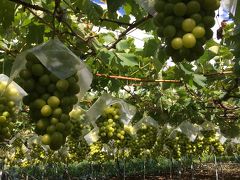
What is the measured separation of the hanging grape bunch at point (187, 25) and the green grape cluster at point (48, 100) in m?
0.59

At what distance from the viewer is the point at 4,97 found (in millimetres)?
2322

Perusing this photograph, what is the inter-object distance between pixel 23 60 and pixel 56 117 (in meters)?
0.39

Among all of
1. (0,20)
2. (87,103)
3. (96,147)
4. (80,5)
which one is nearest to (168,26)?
(0,20)

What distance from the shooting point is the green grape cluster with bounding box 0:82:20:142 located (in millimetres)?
2221

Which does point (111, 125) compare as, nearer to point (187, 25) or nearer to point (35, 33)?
point (35, 33)

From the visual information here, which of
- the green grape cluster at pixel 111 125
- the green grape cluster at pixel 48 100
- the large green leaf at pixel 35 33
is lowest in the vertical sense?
the green grape cluster at pixel 48 100

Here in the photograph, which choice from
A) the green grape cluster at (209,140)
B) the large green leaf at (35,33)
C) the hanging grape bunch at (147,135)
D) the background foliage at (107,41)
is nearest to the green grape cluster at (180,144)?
the green grape cluster at (209,140)

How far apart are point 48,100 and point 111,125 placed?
9.21 feet

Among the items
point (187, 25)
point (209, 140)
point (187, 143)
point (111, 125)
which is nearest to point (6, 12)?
point (187, 25)

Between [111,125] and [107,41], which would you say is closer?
[107,41]

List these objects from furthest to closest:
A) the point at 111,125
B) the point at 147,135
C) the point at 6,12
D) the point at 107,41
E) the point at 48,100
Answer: the point at 147,135
the point at 111,125
the point at 107,41
the point at 6,12
the point at 48,100

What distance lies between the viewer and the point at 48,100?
1.71 m

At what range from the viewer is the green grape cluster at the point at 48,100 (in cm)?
167

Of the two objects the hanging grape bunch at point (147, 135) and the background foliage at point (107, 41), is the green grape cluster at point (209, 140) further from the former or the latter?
the background foliage at point (107, 41)
